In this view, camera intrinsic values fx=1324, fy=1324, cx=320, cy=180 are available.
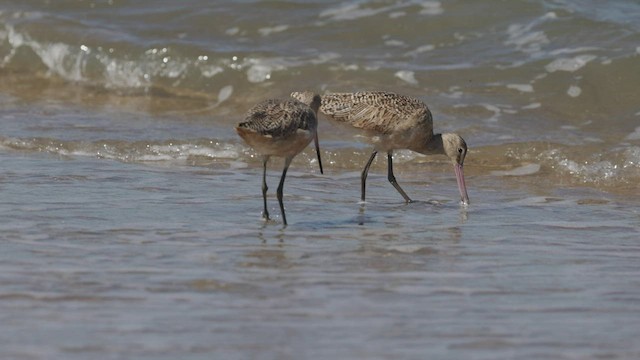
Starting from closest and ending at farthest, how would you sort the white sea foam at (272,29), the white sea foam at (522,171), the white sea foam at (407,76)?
the white sea foam at (522,171) → the white sea foam at (407,76) → the white sea foam at (272,29)

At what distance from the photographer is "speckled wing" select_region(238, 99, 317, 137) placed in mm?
6266

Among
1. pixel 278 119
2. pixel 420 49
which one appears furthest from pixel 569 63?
pixel 278 119

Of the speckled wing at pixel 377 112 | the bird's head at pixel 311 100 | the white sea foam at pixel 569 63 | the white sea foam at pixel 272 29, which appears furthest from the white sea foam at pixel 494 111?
the white sea foam at pixel 272 29

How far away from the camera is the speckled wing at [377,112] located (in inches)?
312

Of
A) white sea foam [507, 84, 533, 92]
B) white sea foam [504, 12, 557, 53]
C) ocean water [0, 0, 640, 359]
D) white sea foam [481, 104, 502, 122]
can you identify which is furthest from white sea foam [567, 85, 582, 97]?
white sea foam [504, 12, 557, 53]

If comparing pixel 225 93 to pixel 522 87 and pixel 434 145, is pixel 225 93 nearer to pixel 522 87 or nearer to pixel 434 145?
pixel 522 87

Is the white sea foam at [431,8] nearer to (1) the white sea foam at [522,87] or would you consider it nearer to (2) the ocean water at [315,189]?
(2) the ocean water at [315,189]

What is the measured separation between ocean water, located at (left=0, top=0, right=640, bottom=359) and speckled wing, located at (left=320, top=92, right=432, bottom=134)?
41 centimetres

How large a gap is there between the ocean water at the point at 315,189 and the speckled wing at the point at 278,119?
476 millimetres

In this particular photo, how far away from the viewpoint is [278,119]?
21.0 ft

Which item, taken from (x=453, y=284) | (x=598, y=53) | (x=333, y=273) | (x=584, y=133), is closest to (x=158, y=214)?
(x=333, y=273)

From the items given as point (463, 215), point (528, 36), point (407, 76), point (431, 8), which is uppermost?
point (431, 8)

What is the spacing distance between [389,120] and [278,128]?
1686 millimetres

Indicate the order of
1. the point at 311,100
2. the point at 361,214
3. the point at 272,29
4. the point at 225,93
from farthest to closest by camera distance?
1. the point at 272,29
2. the point at 225,93
3. the point at 311,100
4. the point at 361,214
